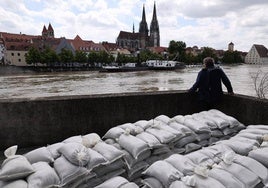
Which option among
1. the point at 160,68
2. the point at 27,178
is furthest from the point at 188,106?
the point at 160,68

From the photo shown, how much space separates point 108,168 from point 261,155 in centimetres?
145

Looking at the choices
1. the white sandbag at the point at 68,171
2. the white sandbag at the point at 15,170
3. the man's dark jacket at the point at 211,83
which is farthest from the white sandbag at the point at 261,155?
the man's dark jacket at the point at 211,83

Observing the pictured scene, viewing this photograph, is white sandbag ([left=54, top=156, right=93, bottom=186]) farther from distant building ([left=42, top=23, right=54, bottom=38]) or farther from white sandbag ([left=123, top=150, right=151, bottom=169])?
distant building ([left=42, top=23, right=54, bottom=38])

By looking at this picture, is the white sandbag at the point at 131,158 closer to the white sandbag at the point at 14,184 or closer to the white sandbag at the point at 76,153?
the white sandbag at the point at 76,153

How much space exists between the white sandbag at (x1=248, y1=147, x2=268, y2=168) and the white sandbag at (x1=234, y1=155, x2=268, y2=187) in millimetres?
59

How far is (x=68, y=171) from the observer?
2.19 m

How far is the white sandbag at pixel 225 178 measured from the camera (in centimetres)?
193

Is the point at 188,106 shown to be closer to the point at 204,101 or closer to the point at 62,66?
the point at 204,101

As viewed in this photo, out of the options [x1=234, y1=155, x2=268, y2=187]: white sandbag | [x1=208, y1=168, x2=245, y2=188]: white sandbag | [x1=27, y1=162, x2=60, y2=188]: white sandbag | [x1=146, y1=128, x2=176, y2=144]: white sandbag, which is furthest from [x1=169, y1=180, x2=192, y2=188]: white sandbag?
[x1=27, y1=162, x2=60, y2=188]: white sandbag

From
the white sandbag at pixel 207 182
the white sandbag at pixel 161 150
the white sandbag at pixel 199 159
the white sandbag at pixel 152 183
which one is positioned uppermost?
the white sandbag at pixel 199 159

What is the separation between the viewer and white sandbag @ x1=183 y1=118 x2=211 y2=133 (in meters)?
3.17

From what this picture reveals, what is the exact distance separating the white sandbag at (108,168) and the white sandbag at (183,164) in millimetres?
523

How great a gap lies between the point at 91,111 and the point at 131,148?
173cm

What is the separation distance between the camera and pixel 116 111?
4.30 metres
